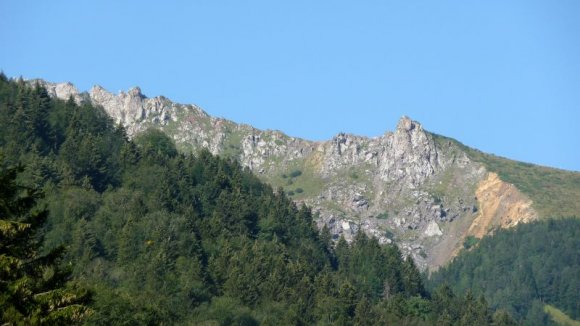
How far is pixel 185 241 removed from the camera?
13775cm

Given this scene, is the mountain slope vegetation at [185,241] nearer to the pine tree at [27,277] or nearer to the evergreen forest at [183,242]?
the evergreen forest at [183,242]

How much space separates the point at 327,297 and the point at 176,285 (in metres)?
25.5

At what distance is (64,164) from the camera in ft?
490

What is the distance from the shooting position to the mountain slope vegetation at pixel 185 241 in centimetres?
12169

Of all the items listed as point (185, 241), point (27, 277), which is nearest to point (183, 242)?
point (185, 241)

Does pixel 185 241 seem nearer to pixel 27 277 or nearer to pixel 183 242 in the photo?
pixel 183 242

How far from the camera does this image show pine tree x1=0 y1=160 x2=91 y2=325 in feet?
133

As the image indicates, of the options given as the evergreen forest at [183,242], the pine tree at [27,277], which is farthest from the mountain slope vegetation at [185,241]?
the pine tree at [27,277]

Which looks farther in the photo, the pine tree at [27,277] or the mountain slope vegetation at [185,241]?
the mountain slope vegetation at [185,241]

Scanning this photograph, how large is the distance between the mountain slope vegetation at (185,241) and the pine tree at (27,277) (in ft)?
145

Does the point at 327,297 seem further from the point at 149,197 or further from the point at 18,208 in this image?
the point at 18,208

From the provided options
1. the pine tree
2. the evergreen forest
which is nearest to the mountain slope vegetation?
the evergreen forest

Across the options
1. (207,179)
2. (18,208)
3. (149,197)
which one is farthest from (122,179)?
(18,208)

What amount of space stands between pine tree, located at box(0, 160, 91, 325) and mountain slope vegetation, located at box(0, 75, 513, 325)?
44.2 m
